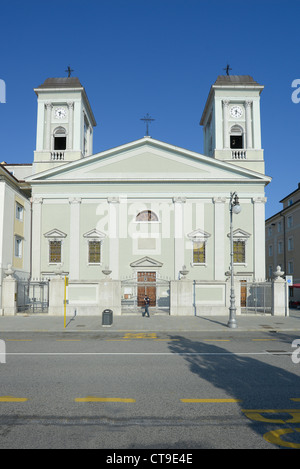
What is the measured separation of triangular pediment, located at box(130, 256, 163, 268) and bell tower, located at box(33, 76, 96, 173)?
1216 cm

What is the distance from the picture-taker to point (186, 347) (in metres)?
13.4

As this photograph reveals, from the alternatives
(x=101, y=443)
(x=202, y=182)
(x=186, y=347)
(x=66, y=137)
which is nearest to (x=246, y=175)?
(x=202, y=182)

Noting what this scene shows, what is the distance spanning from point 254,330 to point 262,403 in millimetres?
12369

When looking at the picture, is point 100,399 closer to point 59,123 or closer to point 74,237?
point 74,237

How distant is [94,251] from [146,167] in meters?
9.03

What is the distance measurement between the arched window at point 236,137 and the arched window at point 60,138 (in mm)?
17029

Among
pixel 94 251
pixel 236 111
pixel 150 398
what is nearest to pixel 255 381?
pixel 150 398

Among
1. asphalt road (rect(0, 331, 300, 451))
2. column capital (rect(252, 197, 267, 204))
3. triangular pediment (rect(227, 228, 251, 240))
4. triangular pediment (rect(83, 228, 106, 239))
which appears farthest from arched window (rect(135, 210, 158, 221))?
asphalt road (rect(0, 331, 300, 451))

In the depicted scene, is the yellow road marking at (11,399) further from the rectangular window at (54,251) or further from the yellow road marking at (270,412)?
the rectangular window at (54,251)

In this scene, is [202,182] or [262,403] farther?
[202,182]

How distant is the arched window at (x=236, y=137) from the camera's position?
1464 inches

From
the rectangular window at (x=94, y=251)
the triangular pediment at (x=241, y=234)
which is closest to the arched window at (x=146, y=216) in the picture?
the rectangular window at (x=94, y=251)

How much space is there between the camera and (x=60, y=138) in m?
38.0
